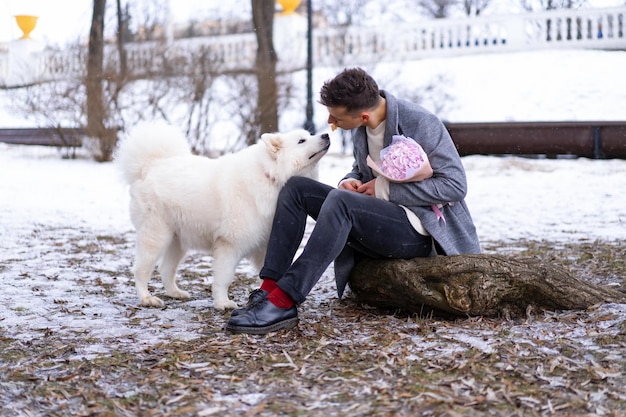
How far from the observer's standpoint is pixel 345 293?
15.9 feet

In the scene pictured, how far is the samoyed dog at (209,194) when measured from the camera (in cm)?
443

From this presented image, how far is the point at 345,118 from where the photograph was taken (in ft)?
13.1

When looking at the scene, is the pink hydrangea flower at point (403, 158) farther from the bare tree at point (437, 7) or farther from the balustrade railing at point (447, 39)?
the bare tree at point (437, 7)

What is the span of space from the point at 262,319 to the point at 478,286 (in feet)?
3.74

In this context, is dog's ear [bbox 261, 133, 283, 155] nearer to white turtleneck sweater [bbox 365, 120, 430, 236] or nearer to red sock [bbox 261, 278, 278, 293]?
white turtleneck sweater [bbox 365, 120, 430, 236]

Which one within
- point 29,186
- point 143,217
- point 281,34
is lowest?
point 29,186

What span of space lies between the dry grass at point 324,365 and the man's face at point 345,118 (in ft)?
3.49

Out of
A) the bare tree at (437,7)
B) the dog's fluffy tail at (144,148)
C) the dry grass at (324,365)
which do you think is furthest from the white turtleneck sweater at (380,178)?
the bare tree at (437,7)

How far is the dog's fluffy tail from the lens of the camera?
15.8ft

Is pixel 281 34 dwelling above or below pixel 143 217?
above

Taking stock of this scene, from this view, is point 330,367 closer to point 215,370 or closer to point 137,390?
point 215,370

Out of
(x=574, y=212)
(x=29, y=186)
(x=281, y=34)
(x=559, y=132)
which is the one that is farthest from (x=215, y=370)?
(x=281, y=34)

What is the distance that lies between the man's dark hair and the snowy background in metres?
1.37

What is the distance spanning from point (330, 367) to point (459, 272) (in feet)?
3.36
